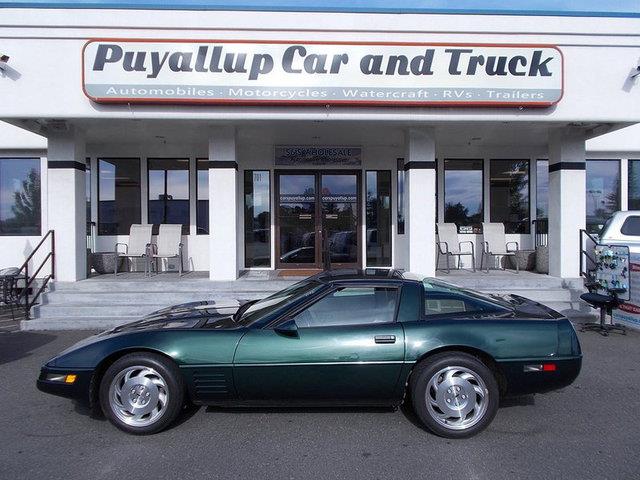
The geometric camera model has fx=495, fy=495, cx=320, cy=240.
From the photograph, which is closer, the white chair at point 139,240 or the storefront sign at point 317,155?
the white chair at point 139,240

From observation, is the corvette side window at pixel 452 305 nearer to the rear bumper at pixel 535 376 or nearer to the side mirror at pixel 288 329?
the rear bumper at pixel 535 376

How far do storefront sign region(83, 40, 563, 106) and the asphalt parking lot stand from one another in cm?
530

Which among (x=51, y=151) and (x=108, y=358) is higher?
(x=51, y=151)

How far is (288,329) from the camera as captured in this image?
3988 millimetres

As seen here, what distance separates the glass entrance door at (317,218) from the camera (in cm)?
1184

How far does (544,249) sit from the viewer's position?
1063 centimetres

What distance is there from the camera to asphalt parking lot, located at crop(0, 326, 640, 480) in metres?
3.49

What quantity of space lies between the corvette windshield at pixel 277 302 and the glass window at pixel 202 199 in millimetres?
7425

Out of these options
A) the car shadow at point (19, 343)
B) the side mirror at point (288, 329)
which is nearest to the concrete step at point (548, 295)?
the side mirror at point (288, 329)

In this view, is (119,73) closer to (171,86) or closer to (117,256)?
(171,86)

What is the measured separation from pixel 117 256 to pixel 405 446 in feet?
28.0

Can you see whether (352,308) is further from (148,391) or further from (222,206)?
(222,206)

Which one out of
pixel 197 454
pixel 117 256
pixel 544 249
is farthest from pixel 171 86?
pixel 544 249

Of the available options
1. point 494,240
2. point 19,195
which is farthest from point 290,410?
point 19,195
